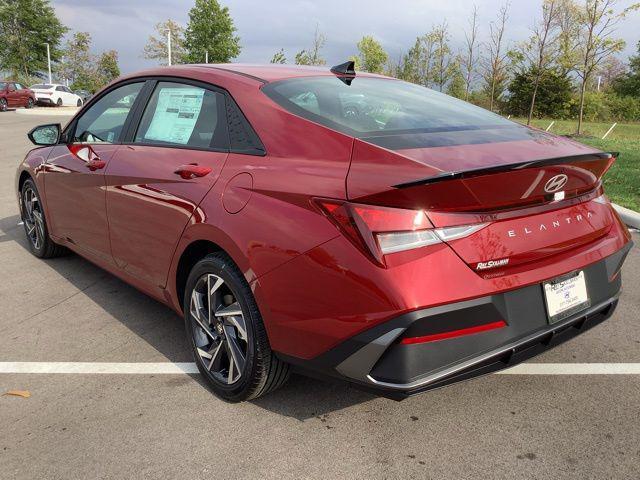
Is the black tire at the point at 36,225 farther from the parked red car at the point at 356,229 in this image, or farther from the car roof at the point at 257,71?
the car roof at the point at 257,71

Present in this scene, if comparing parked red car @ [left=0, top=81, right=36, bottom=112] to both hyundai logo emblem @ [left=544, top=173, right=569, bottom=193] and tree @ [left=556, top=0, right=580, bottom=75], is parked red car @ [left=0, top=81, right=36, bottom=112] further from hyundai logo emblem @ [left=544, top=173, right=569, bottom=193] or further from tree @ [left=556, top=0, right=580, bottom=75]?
hyundai logo emblem @ [left=544, top=173, right=569, bottom=193]

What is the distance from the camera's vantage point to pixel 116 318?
3.86m

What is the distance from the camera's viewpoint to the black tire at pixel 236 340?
254 centimetres

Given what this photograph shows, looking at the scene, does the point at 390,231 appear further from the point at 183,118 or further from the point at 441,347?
the point at 183,118

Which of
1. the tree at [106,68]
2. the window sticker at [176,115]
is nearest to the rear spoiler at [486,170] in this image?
the window sticker at [176,115]

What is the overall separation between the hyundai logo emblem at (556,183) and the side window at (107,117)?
261cm

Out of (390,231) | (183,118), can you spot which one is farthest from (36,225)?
(390,231)

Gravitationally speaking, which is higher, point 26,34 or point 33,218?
point 26,34

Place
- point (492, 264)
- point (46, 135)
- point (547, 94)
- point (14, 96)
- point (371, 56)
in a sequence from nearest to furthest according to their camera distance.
A: point (492, 264)
point (46, 135)
point (14, 96)
point (547, 94)
point (371, 56)

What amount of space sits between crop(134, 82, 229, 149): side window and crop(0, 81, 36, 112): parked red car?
33.7 m

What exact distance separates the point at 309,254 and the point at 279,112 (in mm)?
782

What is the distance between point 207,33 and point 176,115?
56970mm

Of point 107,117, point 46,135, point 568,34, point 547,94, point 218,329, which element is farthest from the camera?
point 547,94

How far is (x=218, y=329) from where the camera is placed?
2852 mm
